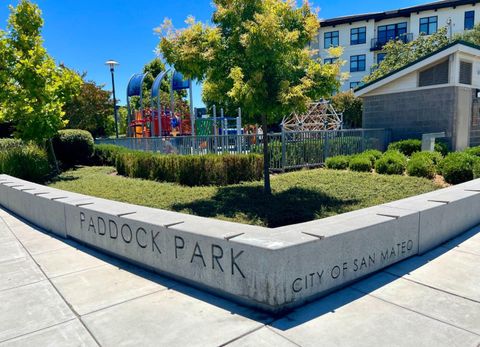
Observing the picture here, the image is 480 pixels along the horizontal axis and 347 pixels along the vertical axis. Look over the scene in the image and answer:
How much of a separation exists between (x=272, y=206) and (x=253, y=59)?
2928 mm

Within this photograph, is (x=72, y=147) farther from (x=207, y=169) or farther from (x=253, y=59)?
(x=253, y=59)

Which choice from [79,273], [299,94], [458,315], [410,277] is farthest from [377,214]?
[79,273]

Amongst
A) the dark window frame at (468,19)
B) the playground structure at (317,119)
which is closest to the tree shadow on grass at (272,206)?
the playground structure at (317,119)

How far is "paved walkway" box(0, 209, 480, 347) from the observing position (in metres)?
3.01

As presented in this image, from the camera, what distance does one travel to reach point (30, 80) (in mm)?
12289

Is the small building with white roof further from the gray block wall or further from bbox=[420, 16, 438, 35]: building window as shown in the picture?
bbox=[420, 16, 438, 35]: building window

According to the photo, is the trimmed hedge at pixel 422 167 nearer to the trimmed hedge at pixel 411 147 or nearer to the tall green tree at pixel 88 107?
the trimmed hedge at pixel 411 147

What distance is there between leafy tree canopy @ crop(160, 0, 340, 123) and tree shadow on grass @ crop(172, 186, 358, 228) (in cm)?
189

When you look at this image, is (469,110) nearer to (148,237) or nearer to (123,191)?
(123,191)

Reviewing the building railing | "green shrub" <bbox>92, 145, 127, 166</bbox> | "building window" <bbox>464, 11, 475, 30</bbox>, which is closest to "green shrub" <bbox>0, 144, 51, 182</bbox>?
"green shrub" <bbox>92, 145, 127, 166</bbox>

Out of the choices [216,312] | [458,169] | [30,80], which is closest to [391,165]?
[458,169]

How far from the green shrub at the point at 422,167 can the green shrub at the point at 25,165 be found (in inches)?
484

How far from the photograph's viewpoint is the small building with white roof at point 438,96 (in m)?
13.8

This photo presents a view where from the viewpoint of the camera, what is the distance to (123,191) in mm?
9680
